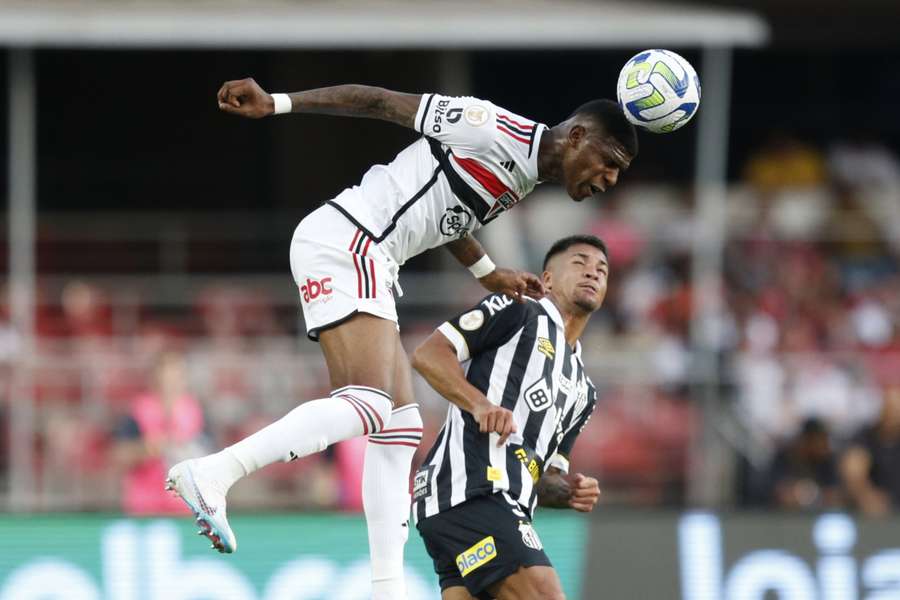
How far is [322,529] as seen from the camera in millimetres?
9961

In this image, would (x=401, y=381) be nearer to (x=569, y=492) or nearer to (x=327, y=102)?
(x=569, y=492)

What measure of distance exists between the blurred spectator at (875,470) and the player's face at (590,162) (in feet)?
20.1

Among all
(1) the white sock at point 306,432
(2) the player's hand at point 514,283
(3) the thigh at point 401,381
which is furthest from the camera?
(2) the player's hand at point 514,283

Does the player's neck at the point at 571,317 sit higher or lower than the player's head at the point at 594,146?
lower

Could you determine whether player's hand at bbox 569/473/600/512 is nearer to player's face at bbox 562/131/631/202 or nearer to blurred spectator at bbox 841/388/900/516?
player's face at bbox 562/131/631/202

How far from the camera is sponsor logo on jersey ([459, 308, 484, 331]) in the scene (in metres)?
6.78

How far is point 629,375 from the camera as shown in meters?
12.9

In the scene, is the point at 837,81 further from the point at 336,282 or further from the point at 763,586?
the point at 336,282

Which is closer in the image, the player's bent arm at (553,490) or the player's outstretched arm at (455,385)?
the player's outstretched arm at (455,385)

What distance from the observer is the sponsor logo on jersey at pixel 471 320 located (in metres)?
6.78

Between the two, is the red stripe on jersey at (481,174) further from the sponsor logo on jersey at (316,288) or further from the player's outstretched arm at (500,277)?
the sponsor logo on jersey at (316,288)

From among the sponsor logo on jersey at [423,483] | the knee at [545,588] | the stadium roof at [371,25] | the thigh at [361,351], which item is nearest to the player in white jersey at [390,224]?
the thigh at [361,351]

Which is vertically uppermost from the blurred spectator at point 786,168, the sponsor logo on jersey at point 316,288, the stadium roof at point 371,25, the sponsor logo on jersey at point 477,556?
the stadium roof at point 371,25

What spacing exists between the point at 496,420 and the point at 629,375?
6.71 metres
